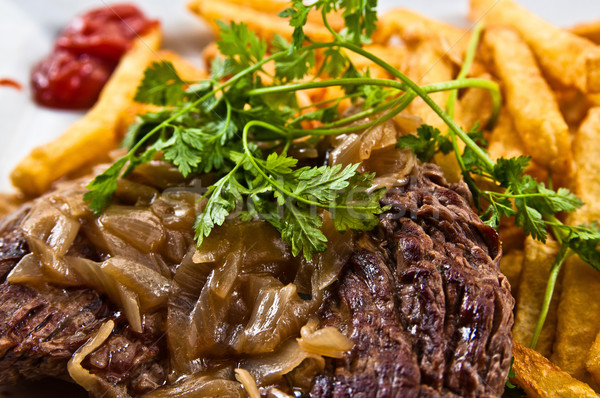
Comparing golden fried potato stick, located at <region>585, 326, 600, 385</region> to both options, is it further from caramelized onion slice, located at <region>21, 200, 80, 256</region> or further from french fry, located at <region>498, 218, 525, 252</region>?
caramelized onion slice, located at <region>21, 200, 80, 256</region>

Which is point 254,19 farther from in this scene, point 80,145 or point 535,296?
point 535,296

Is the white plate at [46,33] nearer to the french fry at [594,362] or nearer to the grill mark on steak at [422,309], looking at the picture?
the grill mark on steak at [422,309]

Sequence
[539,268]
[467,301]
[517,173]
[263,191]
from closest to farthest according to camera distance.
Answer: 1. [467,301]
2. [263,191]
3. [517,173]
4. [539,268]

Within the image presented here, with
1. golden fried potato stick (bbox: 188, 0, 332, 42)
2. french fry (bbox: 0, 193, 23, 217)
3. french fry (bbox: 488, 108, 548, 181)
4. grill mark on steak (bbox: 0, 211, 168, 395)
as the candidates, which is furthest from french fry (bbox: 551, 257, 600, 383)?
french fry (bbox: 0, 193, 23, 217)

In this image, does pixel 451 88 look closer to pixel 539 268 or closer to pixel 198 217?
pixel 539 268

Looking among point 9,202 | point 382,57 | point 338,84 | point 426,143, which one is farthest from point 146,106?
point 426,143

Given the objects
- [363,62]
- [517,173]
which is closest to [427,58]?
[363,62]

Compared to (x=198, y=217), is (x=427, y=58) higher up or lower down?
higher up
